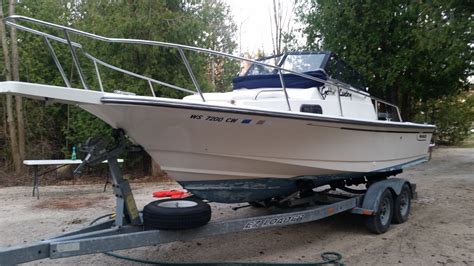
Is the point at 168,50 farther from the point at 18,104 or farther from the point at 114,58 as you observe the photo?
the point at 18,104

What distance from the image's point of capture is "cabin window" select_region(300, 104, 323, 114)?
4727mm

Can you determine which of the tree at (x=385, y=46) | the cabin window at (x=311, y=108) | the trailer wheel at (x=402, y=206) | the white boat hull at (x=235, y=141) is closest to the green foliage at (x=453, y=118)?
the tree at (x=385, y=46)

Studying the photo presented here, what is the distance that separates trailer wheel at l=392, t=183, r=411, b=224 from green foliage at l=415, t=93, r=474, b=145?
14524 millimetres

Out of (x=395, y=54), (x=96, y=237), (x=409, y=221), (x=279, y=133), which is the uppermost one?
(x=395, y=54)

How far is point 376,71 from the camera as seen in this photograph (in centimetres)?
Answer: 1204

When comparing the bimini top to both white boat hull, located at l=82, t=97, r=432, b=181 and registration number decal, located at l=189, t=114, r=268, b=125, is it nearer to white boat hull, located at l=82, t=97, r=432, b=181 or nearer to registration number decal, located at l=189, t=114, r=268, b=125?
white boat hull, located at l=82, t=97, r=432, b=181

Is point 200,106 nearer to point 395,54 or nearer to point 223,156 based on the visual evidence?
point 223,156

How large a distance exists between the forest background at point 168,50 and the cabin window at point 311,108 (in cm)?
530

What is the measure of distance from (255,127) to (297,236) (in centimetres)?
173

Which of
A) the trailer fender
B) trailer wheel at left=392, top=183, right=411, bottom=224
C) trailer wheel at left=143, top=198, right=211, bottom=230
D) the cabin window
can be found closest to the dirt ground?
trailer wheel at left=392, top=183, right=411, bottom=224

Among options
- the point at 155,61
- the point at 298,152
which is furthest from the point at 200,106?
the point at 155,61

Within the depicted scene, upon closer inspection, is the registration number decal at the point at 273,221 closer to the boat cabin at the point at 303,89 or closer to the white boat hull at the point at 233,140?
the white boat hull at the point at 233,140

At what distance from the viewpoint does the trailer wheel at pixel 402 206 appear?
5422mm

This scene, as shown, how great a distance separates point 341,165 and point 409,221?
1.55m
